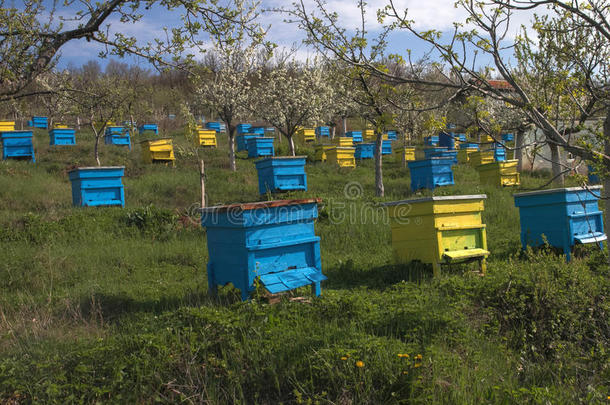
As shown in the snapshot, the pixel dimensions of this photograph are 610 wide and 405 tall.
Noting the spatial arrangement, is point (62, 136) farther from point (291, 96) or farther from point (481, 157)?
point (481, 157)

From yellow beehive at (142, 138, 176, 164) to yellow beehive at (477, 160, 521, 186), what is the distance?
11212mm

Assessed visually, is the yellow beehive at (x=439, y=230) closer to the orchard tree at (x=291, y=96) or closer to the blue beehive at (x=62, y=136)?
the orchard tree at (x=291, y=96)

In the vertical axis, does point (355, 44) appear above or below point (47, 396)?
above

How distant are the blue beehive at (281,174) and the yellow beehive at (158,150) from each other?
6344 millimetres

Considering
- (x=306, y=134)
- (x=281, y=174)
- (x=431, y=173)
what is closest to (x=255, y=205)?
(x=281, y=174)

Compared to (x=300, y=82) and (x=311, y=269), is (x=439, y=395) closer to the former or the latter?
(x=311, y=269)

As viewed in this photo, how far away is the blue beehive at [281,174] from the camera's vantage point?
477 inches

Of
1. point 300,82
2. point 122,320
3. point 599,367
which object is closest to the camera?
point 599,367

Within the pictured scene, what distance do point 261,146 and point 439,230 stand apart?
571 inches

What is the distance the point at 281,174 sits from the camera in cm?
1225

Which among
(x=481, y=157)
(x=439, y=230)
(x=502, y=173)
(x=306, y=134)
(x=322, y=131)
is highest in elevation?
(x=322, y=131)

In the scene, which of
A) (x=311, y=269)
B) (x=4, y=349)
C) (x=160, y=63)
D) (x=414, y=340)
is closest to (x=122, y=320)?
(x=4, y=349)

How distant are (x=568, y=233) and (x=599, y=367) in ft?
10.5

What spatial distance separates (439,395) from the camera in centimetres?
333
